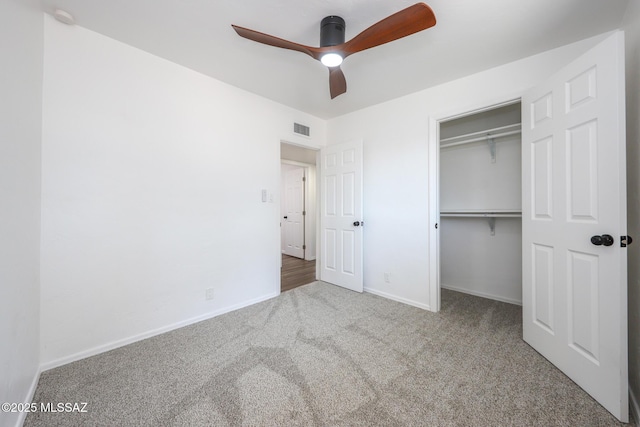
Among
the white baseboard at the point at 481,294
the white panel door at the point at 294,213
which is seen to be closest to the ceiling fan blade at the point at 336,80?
the white baseboard at the point at 481,294

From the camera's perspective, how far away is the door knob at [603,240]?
136 centimetres

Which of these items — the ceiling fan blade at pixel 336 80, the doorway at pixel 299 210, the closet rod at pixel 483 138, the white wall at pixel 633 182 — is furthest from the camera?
the doorway at pixel 299 210

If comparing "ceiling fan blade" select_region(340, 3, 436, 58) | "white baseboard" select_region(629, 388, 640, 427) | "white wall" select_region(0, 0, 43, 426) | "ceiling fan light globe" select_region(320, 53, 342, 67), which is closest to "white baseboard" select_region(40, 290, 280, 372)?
"white wall" select_region(0, 0, 43, 426)

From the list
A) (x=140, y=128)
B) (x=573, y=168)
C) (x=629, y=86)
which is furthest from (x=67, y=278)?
(x=629, y=86)

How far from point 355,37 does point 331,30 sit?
286 millimetres

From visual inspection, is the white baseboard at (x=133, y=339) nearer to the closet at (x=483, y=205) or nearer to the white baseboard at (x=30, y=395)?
the white baseboard at (x=30, y=395)

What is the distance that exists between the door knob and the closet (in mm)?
1453

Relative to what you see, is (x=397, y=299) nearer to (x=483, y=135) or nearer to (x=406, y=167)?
(x=406, y=167)

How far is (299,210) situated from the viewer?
5.59 meters

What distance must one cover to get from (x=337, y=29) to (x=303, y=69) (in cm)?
73

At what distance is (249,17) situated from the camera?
67.9 inches

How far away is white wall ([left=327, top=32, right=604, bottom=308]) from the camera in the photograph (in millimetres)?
2398

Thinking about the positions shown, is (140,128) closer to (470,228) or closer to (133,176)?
(133,176)

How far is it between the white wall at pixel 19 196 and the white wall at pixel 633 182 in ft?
10.6
